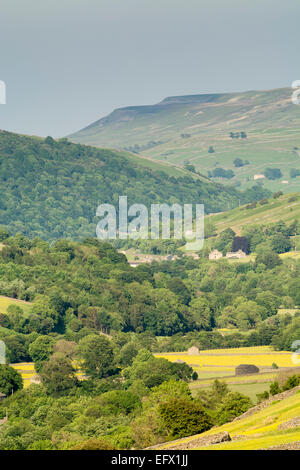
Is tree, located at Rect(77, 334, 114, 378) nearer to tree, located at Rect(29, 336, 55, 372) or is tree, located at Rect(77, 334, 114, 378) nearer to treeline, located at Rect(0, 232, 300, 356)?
tree, located at Rect(29, 336, 55, 372)

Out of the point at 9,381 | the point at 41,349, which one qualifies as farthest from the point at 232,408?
the point at 41,349

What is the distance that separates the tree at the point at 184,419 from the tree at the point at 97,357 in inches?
1455

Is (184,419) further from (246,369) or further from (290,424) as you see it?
(246,369)

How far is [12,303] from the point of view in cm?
12394

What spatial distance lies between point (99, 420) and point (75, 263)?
301ft

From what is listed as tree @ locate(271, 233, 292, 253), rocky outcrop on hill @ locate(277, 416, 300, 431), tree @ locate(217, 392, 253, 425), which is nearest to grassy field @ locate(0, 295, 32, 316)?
tree @ locate(217, 392, 253, 425)

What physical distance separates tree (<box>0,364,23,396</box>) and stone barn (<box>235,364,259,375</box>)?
69.7 feet

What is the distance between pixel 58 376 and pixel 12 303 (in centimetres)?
4071

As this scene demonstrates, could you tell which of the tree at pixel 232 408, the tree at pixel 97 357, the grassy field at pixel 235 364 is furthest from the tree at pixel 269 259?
the tree at pixel 232 408

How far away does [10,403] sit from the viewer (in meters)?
76.9

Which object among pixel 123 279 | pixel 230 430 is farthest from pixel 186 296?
pixel 230 430
